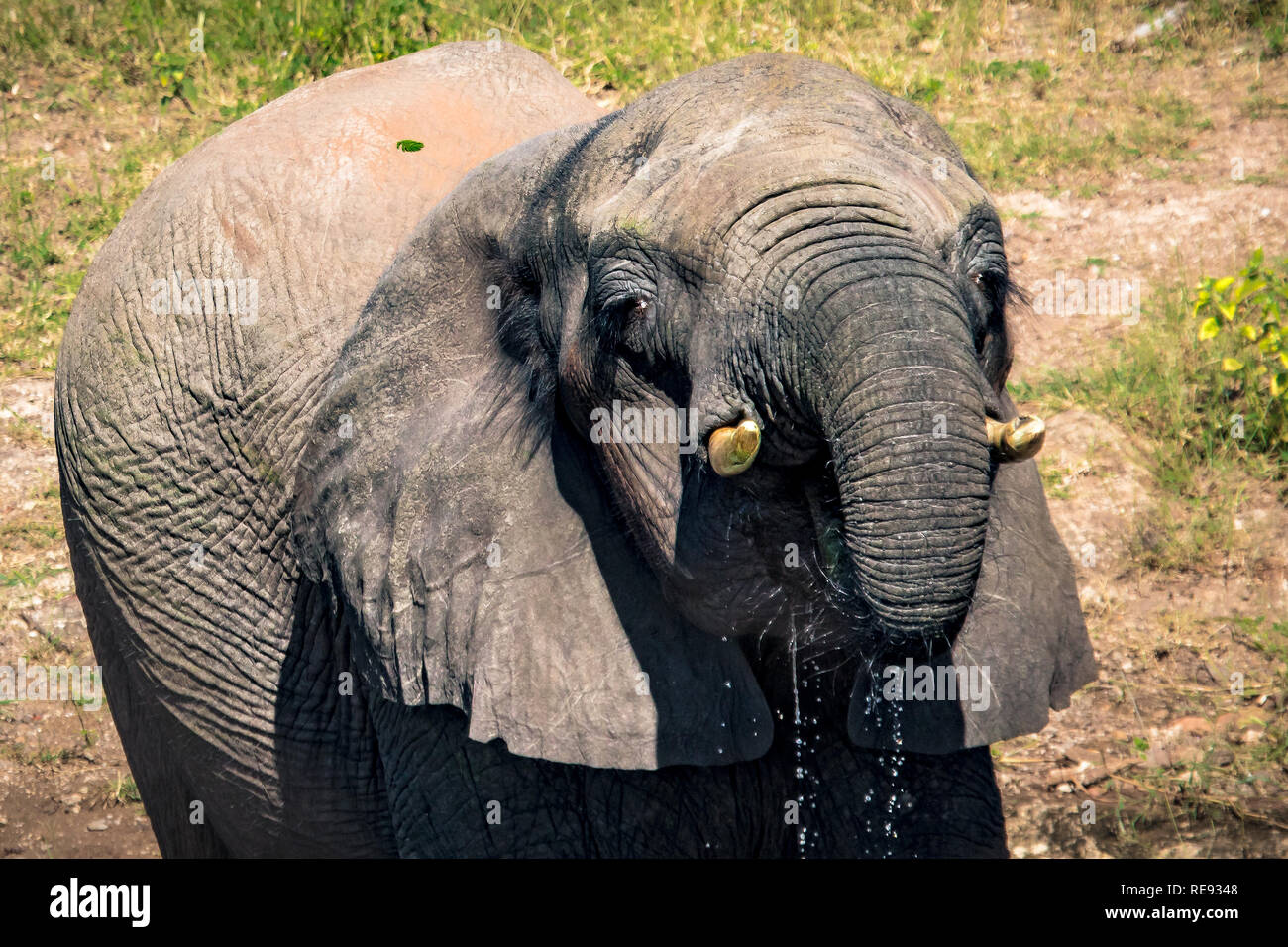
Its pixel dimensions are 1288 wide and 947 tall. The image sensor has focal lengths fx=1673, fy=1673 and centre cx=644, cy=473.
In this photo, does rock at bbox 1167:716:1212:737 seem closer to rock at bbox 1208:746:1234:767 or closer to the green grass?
rock at bbox 1208:746:1234:767

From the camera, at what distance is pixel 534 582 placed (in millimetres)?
2932

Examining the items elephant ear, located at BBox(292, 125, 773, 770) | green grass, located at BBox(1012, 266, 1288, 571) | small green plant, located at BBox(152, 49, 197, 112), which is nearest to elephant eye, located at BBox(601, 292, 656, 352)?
elephant ear, located at BBox(292, 125, 773, 770)

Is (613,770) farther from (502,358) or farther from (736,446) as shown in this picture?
(736,446)

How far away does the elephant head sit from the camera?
218 cm

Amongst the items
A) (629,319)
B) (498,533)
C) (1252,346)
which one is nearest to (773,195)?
(629,319)

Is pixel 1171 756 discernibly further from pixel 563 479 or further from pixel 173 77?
pixel 173 77

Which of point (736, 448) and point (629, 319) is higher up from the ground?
point (629, 319)

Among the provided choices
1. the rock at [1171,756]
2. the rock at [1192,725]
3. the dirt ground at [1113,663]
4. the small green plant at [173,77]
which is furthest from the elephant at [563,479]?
the small green plant at [173,77]

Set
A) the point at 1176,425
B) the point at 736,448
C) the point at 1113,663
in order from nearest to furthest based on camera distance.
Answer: the point at 736,448
the point at 1113,663
the point at 1176,425

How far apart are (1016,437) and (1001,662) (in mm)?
707

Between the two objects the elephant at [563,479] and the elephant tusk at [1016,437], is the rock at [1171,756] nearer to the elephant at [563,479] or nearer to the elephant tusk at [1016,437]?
the elephant at [563,479]

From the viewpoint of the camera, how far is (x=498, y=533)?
2959mm

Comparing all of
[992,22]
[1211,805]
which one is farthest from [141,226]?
[992,22]

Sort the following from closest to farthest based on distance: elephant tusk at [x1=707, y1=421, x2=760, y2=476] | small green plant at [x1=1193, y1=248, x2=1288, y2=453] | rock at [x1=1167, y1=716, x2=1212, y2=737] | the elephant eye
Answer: elephant tusk at [x1=707, y1=421, x2=760, y2=476]
the elephant eye
rock at [x1=1167, y1=716, x2=1212, y2=737]
small green plant at [x1=1193, y1=248, x2=1288, y2=453]
